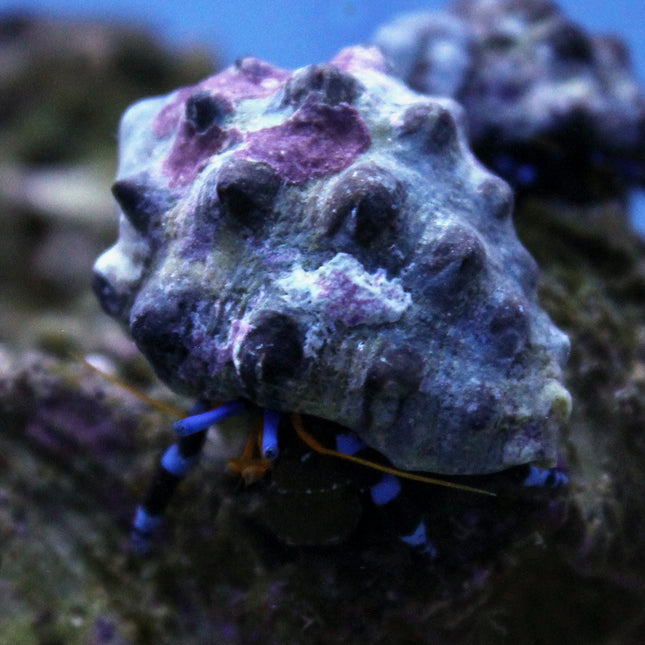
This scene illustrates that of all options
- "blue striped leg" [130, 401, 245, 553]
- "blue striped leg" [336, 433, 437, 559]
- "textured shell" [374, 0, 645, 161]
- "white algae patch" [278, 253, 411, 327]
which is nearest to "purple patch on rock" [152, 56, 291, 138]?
"white algae patch" [278, 253, 411, 327]

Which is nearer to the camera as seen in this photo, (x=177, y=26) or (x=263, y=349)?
(x=263, y=349)

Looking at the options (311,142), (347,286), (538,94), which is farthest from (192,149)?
(538,94)

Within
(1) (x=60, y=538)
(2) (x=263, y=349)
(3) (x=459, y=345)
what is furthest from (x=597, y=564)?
(1) (x=60, y=538)

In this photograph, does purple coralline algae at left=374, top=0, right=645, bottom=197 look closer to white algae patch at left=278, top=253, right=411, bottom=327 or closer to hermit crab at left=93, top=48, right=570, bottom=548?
hermit crab at left=93, top=48, right=570, bottom=548

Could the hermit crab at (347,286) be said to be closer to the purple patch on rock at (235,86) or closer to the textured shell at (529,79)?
the purple patch on rock at (235,86)

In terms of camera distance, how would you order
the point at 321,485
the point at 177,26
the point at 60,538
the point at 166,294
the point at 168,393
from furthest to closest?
the point at 177,26
the point at 168,393
the point at 60,538
the point at 321,485
the point at 166,294

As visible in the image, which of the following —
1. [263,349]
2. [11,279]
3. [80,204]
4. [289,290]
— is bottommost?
[11,279]

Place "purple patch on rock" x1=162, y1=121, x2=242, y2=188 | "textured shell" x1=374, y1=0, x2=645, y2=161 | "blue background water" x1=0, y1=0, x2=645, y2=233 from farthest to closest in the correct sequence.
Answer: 1. "blue background water" x1=0, y1=0, x2=645, y2=233
2. "textured shell" x1=374, y1=0, x2=645, y2=161
3. "purple patch on rock" x1=162, y1=121, x2=242, y2=188

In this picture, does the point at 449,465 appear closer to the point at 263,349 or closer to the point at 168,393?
the point at 263,349
